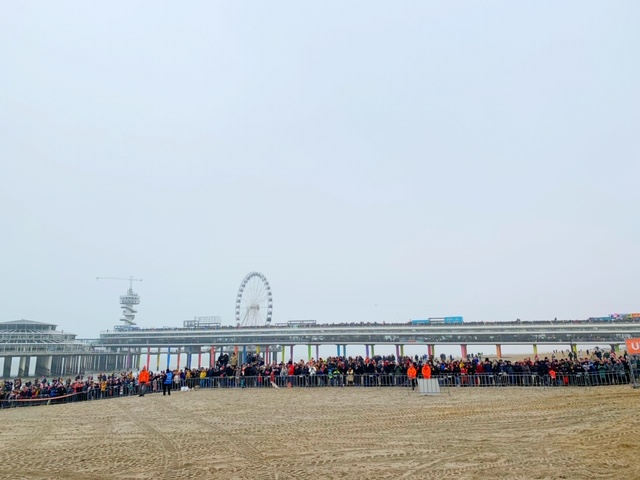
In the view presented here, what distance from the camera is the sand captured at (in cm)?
764

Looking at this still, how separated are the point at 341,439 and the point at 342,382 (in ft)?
46.8

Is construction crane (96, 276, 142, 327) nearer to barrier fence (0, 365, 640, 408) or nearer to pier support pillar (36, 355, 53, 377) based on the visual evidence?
pier support pillar (36, 355, 53, 377)

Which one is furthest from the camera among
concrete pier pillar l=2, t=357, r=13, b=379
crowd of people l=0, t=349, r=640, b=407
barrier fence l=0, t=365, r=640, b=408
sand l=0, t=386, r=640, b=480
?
concrete pier pillar l=2, t=357, r=13, b=379

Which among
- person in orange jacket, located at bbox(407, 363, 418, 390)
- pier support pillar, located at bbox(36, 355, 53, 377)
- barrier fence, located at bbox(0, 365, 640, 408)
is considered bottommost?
pier support pillar, located at bbox(36, 355, 53, 377)

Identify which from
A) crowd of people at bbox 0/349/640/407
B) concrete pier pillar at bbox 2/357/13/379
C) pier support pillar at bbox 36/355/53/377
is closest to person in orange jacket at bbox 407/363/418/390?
crowd of people at bbox 0/349/640/407

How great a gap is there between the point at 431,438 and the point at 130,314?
411 ft

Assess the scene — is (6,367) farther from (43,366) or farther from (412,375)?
(412,375)

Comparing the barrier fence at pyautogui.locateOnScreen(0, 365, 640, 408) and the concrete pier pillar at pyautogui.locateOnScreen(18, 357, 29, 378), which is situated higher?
the barrier fence at pyautogui.locateOnScreen(0, 365, 640, 408)

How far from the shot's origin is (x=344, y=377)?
24.2m

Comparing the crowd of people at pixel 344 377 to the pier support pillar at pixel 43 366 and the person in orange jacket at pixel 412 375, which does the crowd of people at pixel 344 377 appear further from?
the pier support pillar at pixel 43 366

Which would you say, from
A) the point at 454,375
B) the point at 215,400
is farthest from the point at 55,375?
the point at 454,375

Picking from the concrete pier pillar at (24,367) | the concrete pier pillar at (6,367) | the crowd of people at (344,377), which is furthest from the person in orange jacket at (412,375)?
the concrete pier pillar at (24,367)

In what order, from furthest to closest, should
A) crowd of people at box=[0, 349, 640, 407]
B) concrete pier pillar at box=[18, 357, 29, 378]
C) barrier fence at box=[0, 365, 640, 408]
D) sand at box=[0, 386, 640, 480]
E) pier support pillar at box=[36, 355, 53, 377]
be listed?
pier support pillar at box=[36, 355, 53, 377]
concrete pier pillar at box=[18, 357, 29, 378]
crowd of people at box=[0, 349, 640, 407]
barrier fence at box=[0, 365, 640, 408]
sand at box=[0, 386, 640, 480]

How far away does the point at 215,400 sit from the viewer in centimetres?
1930
